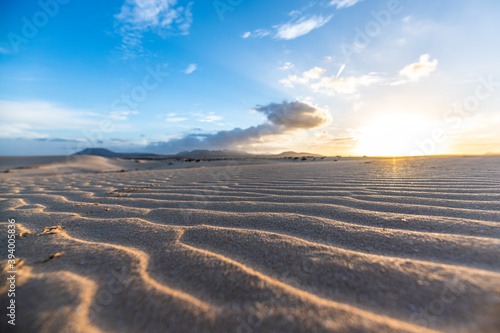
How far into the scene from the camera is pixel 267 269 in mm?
952

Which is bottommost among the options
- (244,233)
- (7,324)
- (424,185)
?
(7,324)

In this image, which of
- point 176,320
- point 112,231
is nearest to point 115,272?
point 176,320

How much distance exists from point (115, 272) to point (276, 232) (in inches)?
34.2

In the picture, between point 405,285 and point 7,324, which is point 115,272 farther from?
point 405,285

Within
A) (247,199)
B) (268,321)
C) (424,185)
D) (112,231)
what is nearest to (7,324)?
(112,231)

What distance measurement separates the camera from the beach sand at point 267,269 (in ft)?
2.27

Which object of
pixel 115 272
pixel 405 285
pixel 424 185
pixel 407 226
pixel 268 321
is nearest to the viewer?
pixel 268 321

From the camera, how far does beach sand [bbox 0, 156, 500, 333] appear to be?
0.69 m

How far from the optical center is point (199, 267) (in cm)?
99

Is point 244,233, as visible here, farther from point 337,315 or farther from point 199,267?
point 337,315

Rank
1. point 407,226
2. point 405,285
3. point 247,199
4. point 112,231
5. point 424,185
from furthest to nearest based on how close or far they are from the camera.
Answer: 1. point 424,185
2. point 247,199
3. point 112,231
4. point 407,226
5. point 405,285

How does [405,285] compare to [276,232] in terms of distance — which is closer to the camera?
[405,285]

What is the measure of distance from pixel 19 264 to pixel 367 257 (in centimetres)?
169

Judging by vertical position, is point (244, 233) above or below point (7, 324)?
above
